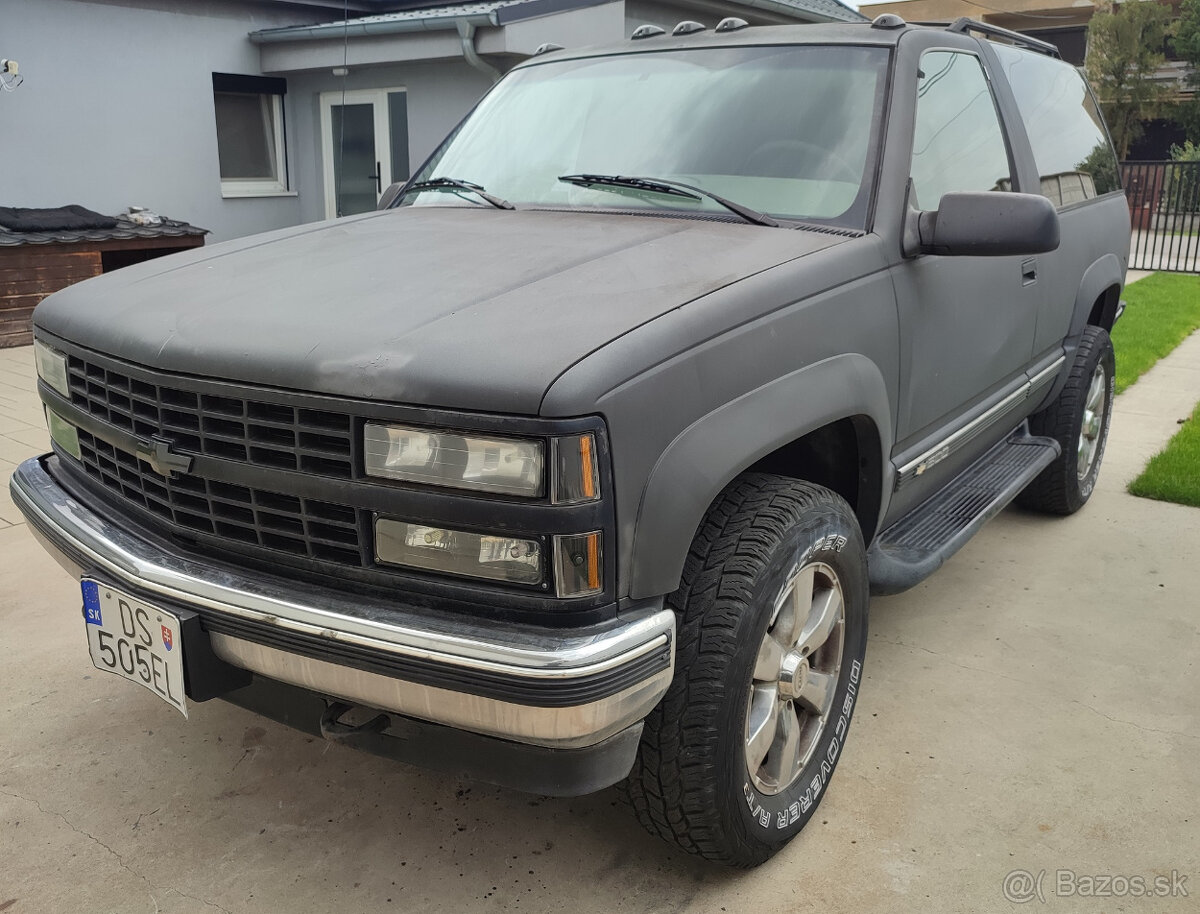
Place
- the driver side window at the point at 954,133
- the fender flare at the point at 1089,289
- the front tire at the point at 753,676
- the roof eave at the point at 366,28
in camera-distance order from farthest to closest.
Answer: the roof eave at the point at 366,28 → the fender flare at the point at 1089,289 → the driver side window at the point at 954,133 → the front tire at the point at 753,676

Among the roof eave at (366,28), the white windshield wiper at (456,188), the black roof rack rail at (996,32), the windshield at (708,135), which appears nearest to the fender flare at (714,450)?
the windshield at (708,135)

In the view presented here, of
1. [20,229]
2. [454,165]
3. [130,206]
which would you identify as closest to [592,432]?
[454,165]

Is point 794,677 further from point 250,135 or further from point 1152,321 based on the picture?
point 250,135

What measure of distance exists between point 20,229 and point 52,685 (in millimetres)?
7239

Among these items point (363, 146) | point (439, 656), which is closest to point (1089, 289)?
point (439, 656)

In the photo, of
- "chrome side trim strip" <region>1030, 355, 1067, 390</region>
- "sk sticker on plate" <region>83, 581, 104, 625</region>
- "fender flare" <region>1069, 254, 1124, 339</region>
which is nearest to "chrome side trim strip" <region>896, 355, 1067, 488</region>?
"chrome side trim strip" <region>1030, 355, 1067, 390</region>

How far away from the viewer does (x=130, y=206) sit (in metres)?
11.3

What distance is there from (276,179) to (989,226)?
11733mm

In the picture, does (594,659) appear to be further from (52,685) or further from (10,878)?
(52,685)

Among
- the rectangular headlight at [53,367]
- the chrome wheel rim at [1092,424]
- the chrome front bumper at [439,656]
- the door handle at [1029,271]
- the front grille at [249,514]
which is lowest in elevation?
the chrome wheel rim at [1092,424]

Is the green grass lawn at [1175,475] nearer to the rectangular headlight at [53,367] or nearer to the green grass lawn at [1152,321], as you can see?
the green grass lawn at [1152,321]

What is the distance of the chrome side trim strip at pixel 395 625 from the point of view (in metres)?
1.85

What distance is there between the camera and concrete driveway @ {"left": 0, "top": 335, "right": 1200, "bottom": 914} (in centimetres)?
239

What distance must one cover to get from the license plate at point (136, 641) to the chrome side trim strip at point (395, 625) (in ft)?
0.16
